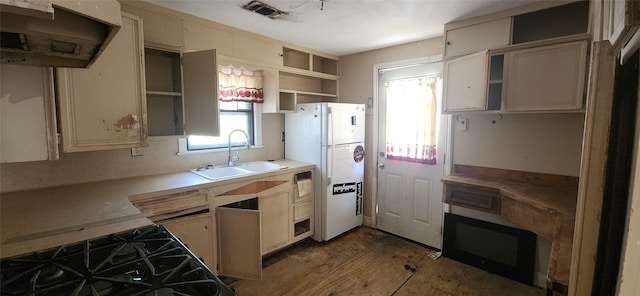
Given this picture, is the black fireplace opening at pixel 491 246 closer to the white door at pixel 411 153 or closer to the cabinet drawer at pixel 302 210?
the white door at pixel 411 153

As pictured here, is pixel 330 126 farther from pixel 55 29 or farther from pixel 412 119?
pixel 55 29

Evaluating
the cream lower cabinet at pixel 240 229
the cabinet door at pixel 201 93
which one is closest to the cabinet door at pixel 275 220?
the cream lower cabinet at pixel 240 229

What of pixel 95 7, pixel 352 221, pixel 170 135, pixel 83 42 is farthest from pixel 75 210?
pixel 352 221

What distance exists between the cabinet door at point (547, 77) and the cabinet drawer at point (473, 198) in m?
0.71

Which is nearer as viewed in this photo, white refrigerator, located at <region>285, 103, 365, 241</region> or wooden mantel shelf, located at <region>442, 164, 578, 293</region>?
wooden mantel shelf, located at <region>442, 164, 578, 293</region>

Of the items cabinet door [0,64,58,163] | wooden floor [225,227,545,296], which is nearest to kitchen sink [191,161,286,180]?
wooden floor [225,227,545,296]

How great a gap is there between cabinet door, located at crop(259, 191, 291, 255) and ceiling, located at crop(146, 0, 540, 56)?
1622mm

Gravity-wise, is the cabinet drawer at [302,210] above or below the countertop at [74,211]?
below

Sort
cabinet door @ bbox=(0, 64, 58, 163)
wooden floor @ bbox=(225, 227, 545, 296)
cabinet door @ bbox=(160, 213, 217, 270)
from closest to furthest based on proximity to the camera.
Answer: cabinet door @ bbox=(0, 64, 58, 163), cabinet door @ bbox=(160, 213, 217, 270), wooden floor @ bbox=(225, 227, 545, 296)

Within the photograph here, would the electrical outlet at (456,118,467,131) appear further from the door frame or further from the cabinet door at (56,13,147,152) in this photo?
the cabinet door at (56,13,147,152)

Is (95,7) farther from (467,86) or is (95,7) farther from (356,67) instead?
(356,67)

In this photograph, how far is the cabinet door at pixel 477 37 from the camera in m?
2.25

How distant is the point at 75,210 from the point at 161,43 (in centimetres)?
139

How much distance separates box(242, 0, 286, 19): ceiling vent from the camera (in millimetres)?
2127
